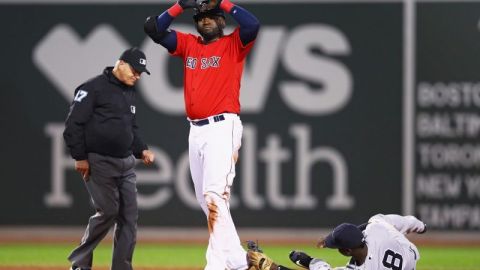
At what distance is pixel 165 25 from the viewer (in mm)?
6414

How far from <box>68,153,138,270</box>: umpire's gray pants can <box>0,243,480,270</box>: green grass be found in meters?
1.66

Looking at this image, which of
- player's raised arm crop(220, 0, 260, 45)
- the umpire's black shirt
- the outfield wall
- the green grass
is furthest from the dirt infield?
player's raised arm crop(220, 0, 260, 45)

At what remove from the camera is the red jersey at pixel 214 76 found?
618cm

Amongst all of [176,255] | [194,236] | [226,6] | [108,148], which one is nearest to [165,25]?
[226,6]

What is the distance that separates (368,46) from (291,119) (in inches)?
47.0

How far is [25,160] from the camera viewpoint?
1052 cm

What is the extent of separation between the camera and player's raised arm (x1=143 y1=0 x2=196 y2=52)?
6.39 m

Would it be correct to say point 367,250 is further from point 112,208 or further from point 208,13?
point 208,13

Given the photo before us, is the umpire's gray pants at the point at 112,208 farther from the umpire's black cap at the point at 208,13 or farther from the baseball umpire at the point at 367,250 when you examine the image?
the umpire's black cap at the point at 208,13

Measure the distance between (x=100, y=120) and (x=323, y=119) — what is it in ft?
14.4

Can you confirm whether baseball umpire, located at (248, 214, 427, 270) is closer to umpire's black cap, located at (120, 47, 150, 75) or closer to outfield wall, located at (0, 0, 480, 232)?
umpire's black cap, located at (120, 47, 150, 75)

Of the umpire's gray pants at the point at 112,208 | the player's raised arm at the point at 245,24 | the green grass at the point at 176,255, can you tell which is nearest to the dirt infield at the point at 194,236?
the green grass at the point at 176,255

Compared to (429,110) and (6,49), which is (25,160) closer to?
(6,49)

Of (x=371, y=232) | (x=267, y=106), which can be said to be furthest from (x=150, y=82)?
(x=371, y=232)
